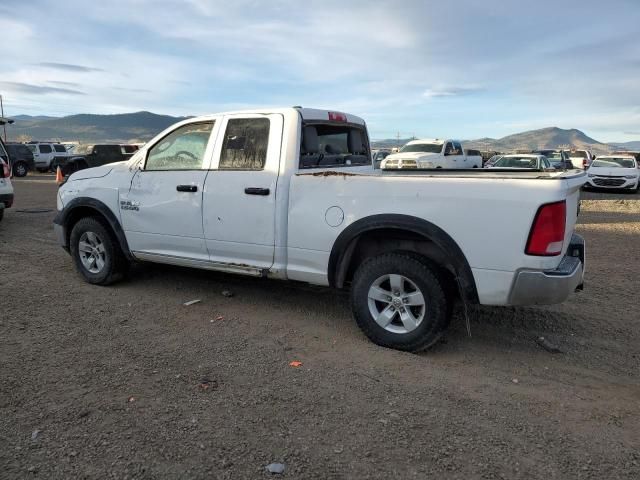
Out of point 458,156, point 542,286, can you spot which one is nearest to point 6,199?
point 542,286

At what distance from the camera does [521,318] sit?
4859 millimetres

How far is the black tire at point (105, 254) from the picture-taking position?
18.2 ft

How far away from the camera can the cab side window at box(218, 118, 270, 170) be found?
4.58 meters

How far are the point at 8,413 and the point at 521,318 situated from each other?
13.8 ft

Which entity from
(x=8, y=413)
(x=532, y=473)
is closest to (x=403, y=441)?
(x=532, y=473)

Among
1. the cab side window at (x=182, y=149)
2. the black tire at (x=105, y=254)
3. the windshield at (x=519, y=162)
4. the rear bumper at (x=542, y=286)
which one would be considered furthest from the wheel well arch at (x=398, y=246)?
the windshield at (x=519, y=162)

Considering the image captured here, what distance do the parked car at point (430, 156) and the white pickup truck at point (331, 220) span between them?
13.5 meters

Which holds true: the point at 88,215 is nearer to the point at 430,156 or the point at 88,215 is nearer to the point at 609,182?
the point at 430,156

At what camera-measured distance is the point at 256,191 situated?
175 inches

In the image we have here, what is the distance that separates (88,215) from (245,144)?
7.59 ft

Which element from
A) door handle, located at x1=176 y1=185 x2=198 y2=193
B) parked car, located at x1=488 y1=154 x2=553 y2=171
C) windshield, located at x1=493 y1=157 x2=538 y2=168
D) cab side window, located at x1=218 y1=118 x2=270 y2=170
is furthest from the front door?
windshield, located at x1=493 y1=157 x2=538 y2=168

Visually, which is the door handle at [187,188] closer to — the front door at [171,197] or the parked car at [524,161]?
the front door at [171,197]

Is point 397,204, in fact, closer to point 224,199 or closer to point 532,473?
point 224,199

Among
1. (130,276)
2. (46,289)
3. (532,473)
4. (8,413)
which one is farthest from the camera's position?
(130,276)
